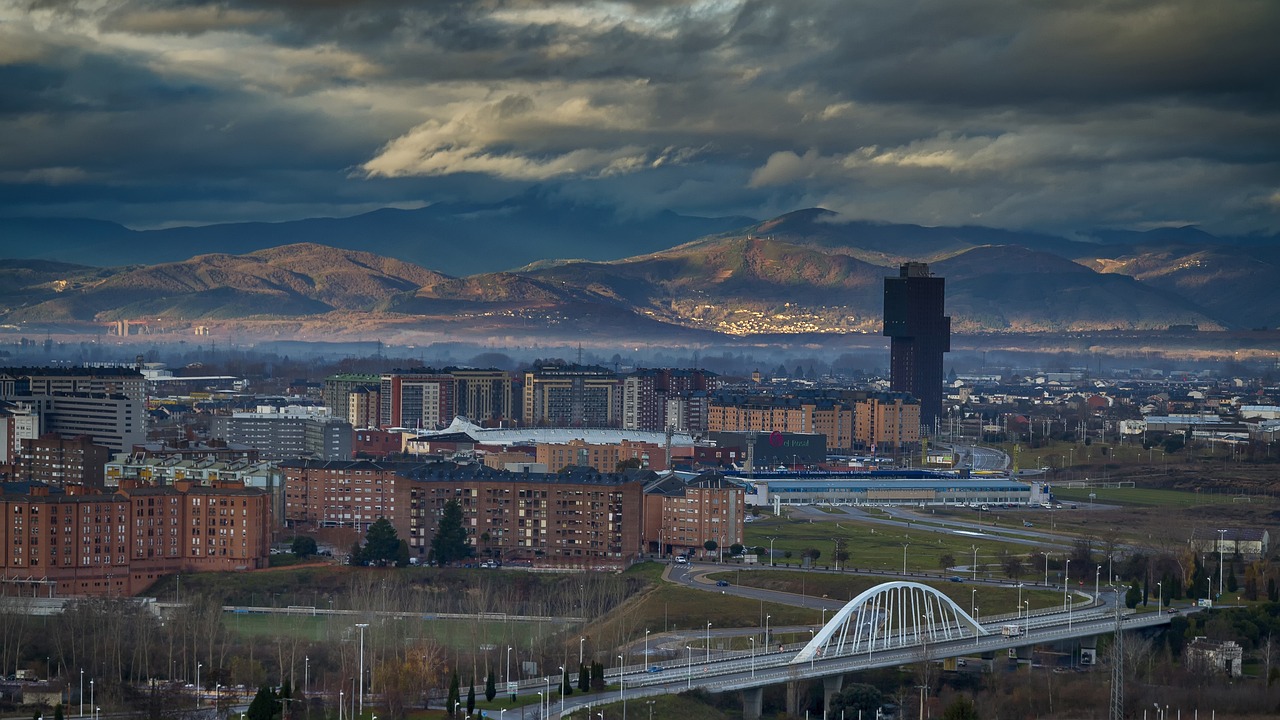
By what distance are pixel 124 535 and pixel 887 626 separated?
20.5 metres

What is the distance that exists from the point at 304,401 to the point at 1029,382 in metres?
82.0

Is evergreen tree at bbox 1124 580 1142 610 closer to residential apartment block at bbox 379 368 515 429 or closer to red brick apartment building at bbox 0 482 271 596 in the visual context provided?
red brick apartment building at bbox 0 482 271 596

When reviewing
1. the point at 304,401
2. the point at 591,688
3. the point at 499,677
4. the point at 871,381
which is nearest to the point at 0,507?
the point at 499,677

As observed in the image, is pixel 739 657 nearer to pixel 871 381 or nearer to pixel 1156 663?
pixel 1156 663

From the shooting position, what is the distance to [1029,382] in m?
174

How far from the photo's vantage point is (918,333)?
123375 mm

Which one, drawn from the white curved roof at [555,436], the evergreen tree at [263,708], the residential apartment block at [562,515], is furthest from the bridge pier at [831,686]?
the white curved roof at [555,436]

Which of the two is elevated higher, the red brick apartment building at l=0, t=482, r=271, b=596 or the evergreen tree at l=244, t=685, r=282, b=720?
the red brick apartment building at l=0, t=482, r=271, b=596

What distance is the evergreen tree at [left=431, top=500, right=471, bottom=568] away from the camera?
54.3 m

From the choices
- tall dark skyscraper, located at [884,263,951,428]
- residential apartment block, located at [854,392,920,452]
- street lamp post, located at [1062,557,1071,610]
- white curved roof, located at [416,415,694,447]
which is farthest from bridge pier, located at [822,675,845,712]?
tall dark skyscraper, located at [884,263,951,428]

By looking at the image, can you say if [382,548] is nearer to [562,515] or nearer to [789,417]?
[562,515]

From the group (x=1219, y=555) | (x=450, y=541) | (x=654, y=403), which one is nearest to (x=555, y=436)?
(x=654, y=403)

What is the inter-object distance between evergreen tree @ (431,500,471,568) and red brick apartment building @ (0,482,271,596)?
14.2 ft

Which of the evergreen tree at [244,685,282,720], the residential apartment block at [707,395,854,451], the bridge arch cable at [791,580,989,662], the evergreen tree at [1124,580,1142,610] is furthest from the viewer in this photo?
the residential apartment block at [707,395,854,451]
